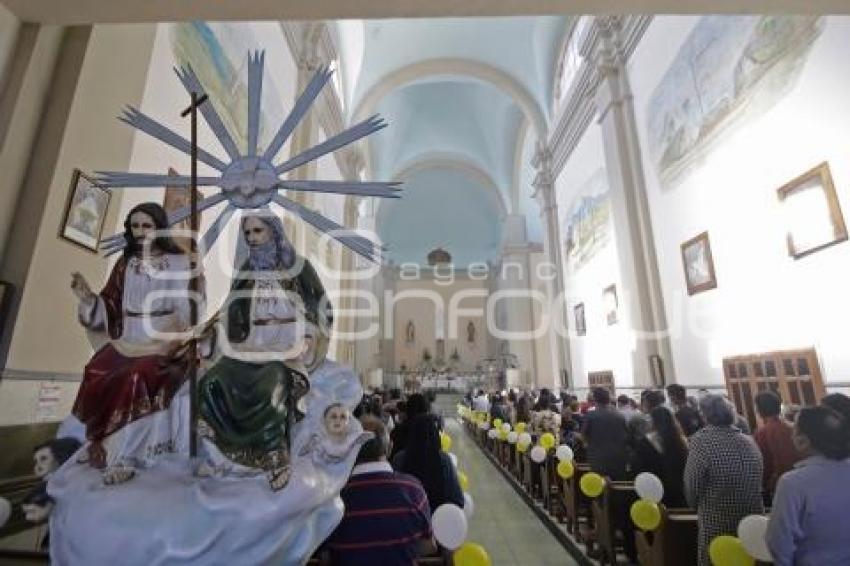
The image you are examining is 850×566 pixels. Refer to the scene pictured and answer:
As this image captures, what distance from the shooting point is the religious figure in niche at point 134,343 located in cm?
174

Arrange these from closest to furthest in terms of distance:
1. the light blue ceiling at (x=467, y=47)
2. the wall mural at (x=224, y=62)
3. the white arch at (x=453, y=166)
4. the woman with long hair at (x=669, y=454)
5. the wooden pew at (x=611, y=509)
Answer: the woman with long hair at (x=669, y=454)
the wooden pew at (x=611, y=509)
the wall mural at (x=224, y=62)
the light blue ceiling at (x=467, y=47)
the white arch at (x=453, y=166)

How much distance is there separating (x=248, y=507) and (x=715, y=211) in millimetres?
5673

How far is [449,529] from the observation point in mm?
1670

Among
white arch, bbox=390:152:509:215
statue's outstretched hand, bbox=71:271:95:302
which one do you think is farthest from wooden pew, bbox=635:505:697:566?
white arch, bbox=390:152:509:215

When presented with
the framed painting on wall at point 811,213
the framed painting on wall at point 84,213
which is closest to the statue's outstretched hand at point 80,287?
the framed painting on wall at point 84,213

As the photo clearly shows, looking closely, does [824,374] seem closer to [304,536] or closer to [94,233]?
[304,536]

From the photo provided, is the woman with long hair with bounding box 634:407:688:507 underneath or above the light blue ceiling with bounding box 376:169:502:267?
underneath

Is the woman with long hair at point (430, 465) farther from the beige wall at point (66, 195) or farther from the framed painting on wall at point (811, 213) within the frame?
the framed painting on wall at point (811, 213)

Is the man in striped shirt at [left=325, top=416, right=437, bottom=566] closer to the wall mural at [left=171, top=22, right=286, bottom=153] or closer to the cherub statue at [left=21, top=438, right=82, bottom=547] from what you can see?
the cherub statue at [left=21, top=438, right=82, bottom=547]

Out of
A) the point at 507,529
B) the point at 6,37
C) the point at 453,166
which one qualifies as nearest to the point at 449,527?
the point at 507,529

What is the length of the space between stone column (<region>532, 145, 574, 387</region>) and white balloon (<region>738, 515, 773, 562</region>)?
963 cm

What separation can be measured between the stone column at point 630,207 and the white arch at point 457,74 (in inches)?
196

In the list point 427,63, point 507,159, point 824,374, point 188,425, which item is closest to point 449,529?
point 188,425

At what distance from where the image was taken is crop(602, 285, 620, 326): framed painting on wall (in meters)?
8.37
